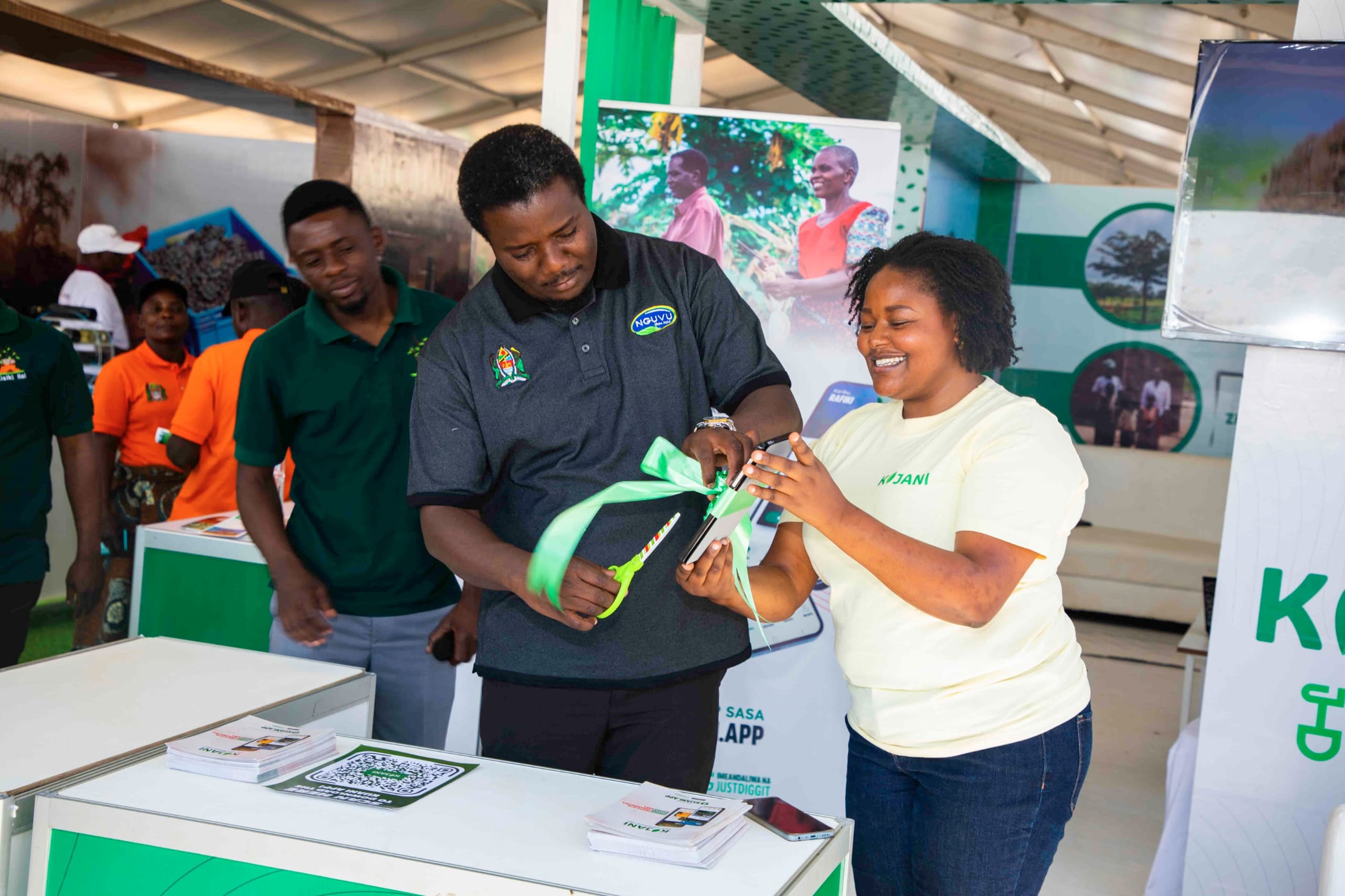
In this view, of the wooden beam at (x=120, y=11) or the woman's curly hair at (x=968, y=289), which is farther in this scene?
the wooden beam at (x=120, y=11)

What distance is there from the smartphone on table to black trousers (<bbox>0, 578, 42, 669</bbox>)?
2.22 meters

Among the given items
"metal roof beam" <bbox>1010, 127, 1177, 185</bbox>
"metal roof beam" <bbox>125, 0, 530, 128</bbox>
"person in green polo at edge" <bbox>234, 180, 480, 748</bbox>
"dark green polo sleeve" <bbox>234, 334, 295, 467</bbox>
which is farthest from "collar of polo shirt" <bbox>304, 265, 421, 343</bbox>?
"metal roof beam" <bbox>1010, 127, 1177, 185</bbox>

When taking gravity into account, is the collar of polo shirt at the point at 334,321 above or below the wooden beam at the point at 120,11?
below

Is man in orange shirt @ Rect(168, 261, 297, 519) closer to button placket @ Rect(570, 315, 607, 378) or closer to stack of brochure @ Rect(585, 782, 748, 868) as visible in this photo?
button placket @ Rect(570, 315, 607, 378)

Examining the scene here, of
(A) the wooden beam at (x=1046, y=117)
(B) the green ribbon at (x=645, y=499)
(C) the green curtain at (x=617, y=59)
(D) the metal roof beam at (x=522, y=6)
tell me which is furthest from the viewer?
(A) the wooden beam at (x=1046, y=117)

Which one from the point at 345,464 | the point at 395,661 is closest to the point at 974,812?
the point at 395,661

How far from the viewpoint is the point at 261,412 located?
2.44 metres

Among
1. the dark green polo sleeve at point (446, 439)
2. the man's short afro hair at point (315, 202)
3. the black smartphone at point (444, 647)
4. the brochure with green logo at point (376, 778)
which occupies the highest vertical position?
the man's short afro hair at point (315, 202)

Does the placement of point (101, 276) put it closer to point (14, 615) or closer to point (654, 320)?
point (14, 615)

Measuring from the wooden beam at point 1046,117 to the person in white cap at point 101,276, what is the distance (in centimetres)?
705

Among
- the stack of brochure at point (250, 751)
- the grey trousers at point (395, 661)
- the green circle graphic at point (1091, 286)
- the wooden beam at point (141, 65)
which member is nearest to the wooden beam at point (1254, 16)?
the green circle graphic at point (1091, 286)

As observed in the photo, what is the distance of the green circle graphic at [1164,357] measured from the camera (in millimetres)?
8625

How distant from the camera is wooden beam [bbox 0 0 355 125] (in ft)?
15.1

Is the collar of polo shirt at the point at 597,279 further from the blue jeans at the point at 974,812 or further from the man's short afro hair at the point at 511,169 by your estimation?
the blue jeans at the point at 974,812
